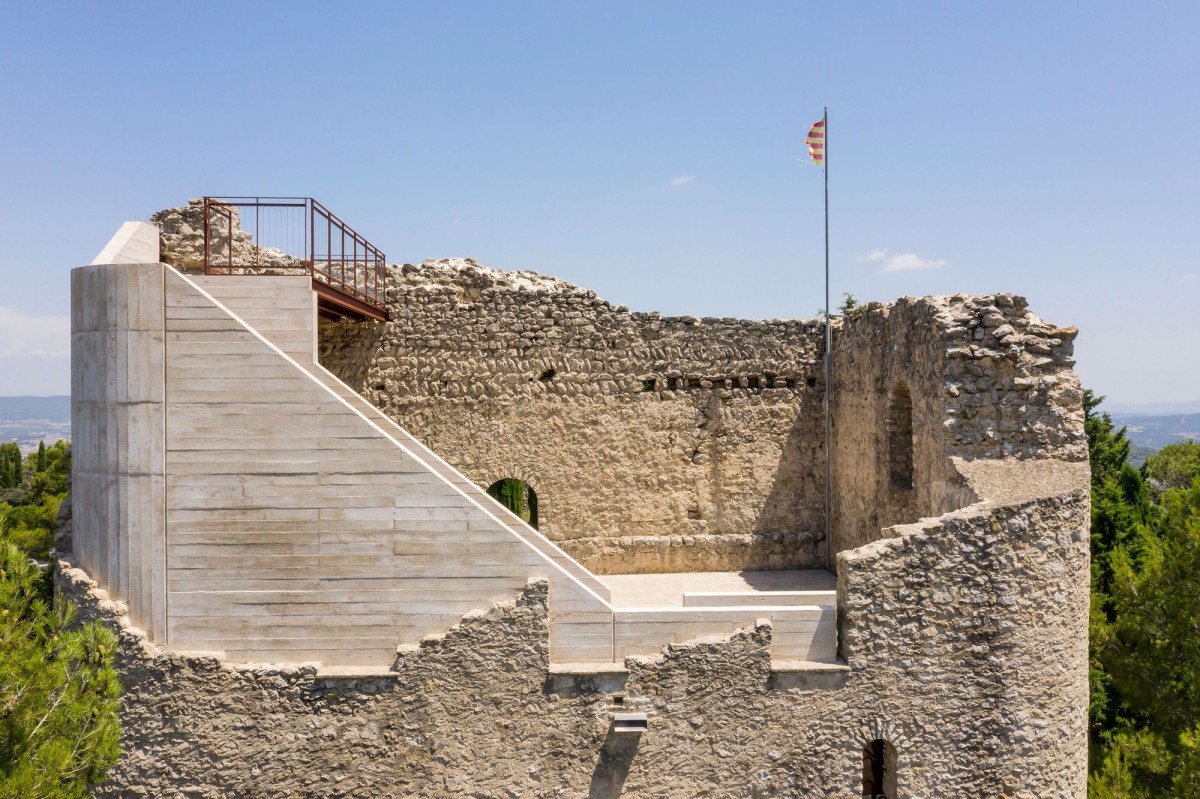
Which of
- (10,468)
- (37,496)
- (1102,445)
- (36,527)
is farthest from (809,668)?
(10,468)

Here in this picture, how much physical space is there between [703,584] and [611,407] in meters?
3.20

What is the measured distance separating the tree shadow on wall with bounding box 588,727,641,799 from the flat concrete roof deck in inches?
88.6

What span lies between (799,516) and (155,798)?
9.81m

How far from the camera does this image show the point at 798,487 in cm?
1291

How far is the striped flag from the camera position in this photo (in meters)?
13.1

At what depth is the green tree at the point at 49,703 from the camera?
626 cm

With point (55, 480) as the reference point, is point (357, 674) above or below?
below

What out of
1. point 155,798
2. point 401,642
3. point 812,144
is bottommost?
point 155,798

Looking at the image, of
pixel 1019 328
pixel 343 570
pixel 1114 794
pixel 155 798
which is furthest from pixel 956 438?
pixel 155 798

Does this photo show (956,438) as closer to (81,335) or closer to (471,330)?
(471,330)

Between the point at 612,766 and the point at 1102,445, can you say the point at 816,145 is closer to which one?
the point at 612,766

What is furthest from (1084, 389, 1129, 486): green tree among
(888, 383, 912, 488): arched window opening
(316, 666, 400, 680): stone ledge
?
(316, 666, 400, 680): stone ledge

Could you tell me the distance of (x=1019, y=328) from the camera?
895cm

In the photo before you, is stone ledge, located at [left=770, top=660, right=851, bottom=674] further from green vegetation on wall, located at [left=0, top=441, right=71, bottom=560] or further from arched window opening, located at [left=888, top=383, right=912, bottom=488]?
green vegetation on wall, located at [left=0, top=441, right=71, bottom=560]
